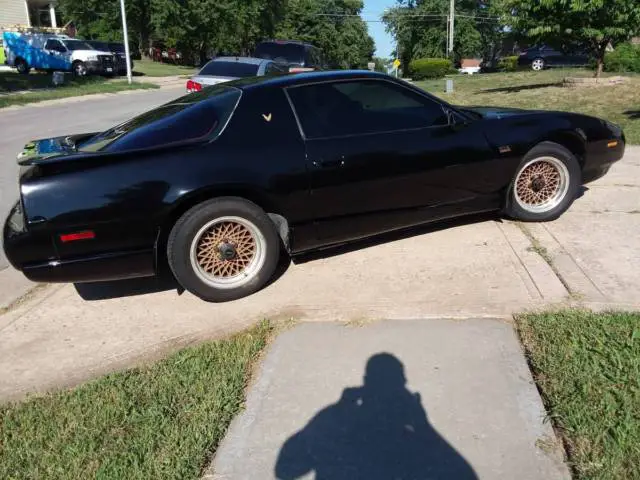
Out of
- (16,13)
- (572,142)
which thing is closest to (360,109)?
(572,142)

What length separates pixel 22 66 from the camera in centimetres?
3105

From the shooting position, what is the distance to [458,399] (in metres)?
2.84

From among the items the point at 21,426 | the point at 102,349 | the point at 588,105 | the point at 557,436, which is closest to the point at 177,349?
the point at 102,349

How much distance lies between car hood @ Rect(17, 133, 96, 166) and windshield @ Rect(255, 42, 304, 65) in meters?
14.9

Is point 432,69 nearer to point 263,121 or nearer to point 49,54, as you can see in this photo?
point 49,54

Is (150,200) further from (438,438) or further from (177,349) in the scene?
(438,438)

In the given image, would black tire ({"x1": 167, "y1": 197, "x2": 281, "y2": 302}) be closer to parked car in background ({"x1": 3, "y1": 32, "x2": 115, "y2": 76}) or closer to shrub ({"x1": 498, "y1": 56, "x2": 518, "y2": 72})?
parked car in background ({"x1": 3, "y1": 32, "x2": 115, "y2": 76})

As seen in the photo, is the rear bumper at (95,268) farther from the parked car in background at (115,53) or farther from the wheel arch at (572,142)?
the parked car in background at (115,53)

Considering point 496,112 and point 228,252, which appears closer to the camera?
point 228,252

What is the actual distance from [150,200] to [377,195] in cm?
159

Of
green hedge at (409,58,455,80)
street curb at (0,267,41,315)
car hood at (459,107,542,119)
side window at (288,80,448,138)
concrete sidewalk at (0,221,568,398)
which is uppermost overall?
side window at (288,80,448,138)

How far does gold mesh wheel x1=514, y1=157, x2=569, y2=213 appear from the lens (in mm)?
5043

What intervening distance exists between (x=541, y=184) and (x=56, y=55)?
100 ft

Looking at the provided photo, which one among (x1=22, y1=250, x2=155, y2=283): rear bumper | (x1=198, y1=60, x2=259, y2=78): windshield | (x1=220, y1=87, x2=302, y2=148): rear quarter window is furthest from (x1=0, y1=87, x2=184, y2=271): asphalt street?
(x1=220, y1=87, x2=302, y2=148): rear quarter window
